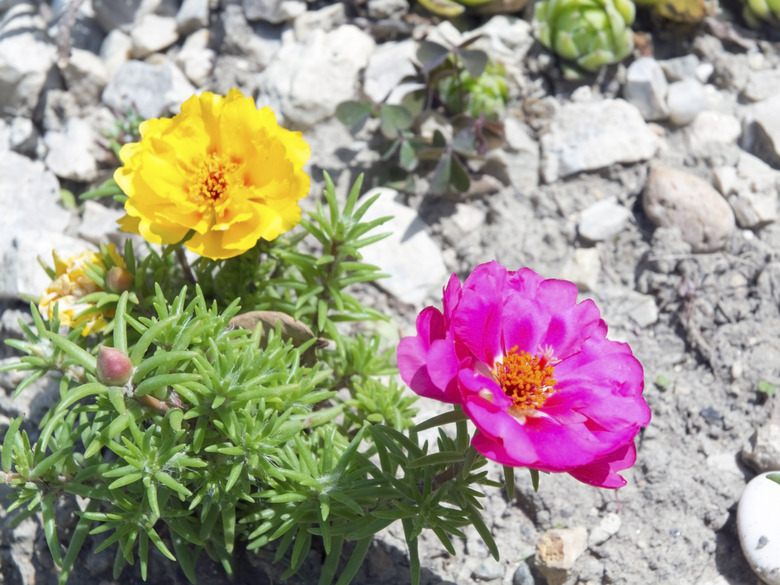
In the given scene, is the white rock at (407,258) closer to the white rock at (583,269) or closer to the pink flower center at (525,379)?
the white rock at (583,269)

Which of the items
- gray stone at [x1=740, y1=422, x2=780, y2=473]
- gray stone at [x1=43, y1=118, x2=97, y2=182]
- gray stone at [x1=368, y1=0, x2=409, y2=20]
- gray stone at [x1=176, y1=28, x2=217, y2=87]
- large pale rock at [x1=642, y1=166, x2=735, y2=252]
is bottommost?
gray stone at [x1=43, y1=118, x2=97, y2=182]

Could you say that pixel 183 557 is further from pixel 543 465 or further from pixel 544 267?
pixel 544 267

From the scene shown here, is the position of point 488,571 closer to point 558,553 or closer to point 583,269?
point 558,553

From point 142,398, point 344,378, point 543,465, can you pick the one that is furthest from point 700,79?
point 142,398

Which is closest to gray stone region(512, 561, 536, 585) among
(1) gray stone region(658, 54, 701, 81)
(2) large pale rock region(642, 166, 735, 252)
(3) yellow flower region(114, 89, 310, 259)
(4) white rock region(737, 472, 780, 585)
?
(4) white rock region(737, 472, 780, 585)

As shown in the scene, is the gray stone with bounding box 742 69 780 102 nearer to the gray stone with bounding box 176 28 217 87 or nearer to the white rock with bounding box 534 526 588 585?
the white rock with bounding box 534 526 588 585

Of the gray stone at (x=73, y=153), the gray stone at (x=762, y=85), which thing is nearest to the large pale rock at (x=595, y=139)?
the gray stone at (x=762, y=85)
